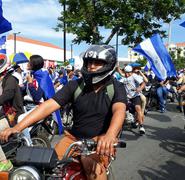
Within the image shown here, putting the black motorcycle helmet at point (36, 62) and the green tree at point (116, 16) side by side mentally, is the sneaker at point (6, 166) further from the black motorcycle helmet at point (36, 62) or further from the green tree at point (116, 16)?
the green tree at point (116, 16)

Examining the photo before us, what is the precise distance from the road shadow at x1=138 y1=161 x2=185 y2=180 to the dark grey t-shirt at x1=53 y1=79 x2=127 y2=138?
271cm

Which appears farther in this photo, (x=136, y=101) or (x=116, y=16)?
(x=116, y=16)

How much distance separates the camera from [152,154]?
772 cm

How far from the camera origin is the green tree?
1991cm

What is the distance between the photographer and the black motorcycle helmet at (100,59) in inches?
133

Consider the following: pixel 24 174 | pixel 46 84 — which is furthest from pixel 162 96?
pixel 24 174

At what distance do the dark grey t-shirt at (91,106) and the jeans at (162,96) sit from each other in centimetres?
1269

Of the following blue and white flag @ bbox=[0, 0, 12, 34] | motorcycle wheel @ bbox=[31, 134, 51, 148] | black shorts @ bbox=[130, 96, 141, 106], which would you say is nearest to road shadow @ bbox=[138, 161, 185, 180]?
motorcycle wheel @ bbox=[31, 134, 51, 148]

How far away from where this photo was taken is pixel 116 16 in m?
20.3

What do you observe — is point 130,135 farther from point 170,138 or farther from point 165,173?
point 165,173

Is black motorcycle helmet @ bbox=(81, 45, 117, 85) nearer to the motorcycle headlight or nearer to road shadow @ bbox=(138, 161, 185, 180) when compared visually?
the motorcycle headlight

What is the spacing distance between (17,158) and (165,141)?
22.5 ft

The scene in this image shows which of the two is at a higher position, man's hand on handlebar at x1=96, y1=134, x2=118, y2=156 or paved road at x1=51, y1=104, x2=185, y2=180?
man's hand on handlebar at x1=96, y1=134, x2=118, y2=156

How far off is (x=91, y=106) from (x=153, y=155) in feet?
14.3
